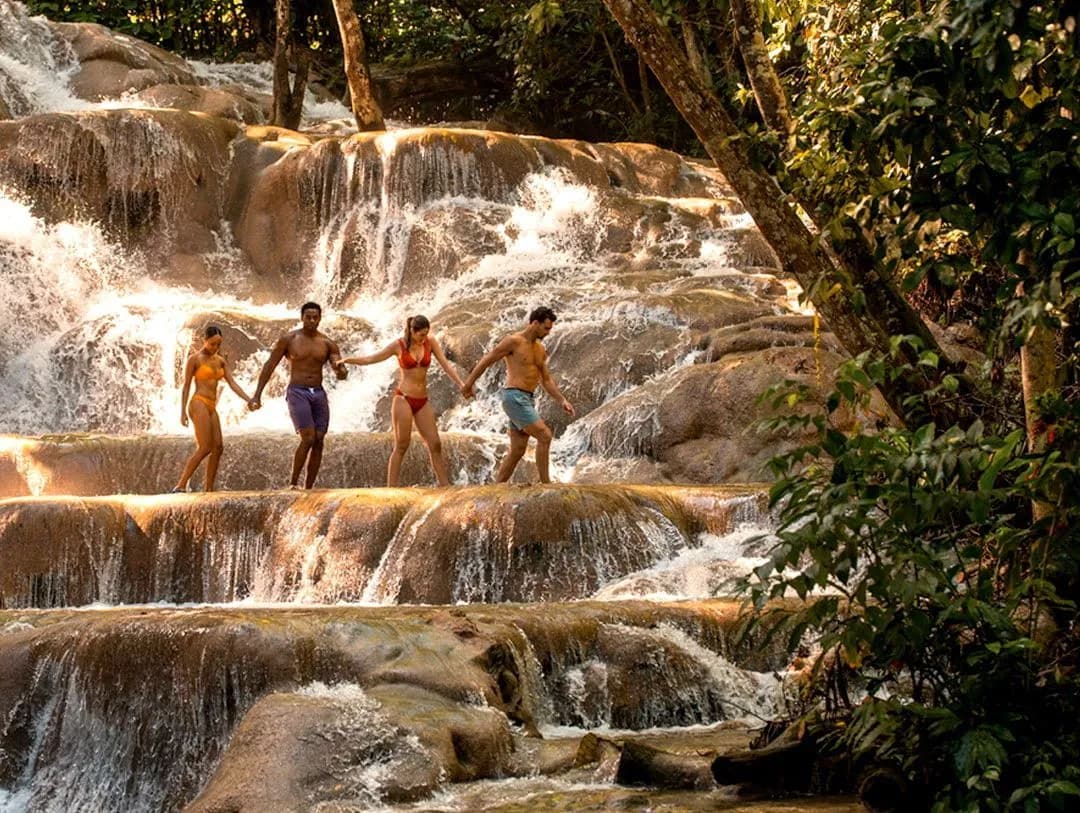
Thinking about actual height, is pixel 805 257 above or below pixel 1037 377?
above

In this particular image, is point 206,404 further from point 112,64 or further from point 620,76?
point 620,76

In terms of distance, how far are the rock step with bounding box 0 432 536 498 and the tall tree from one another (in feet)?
31.8

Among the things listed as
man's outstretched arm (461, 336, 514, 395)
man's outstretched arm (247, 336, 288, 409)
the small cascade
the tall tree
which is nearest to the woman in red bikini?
man's outstretched arm (461, 336, 514, 395)

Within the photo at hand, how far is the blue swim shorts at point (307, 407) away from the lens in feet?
39.4

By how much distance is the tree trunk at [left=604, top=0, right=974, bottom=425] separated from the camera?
565 centimetres

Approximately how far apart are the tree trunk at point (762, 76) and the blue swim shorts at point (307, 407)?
6.14 meters

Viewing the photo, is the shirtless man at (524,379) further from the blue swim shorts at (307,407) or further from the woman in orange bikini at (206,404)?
the woman in orange bikini at (206,404)

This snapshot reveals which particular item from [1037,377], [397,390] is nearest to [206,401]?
[397,390]

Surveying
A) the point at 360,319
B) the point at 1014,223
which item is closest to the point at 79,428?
the point at 360,319

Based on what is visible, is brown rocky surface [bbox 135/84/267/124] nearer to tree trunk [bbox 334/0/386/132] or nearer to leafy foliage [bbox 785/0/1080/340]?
tree trunk [bbox 334/0/386/132]

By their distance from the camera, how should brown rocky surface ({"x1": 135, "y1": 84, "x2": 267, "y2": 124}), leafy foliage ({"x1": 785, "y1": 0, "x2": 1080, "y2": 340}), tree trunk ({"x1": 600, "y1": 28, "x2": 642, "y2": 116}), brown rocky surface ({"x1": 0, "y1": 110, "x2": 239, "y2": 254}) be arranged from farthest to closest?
1. tree trunk ({"x1": 600, "y1": 28, "x2": 642, "y2": 116})
2. brown rocky surface ({"x1": 135, "y1": 84, "x2": 267, "y2": 124})
3. brown rocky surface ({"x1": 0, "y1": 110, "x2": 239, "y2": 254})
4. leafy foliage ({"x1": 785, "y1": 0, "x2": 1080, "y2": 340})

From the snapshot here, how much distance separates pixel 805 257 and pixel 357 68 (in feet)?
50.6

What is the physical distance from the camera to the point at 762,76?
658 cm

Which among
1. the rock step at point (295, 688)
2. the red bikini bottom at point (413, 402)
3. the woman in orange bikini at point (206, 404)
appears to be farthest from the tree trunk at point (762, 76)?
the woman in orange bikini at point (206, 404)
